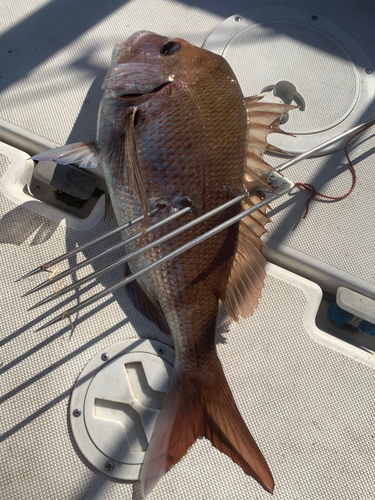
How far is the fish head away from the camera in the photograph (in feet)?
4.13

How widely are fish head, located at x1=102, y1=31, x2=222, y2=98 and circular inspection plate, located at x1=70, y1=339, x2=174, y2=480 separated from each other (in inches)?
36.3

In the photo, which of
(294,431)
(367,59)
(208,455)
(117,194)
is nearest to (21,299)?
(117,194)

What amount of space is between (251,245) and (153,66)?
2.46ft

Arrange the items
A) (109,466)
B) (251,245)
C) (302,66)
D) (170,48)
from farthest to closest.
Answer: (302,66), (170,48), (251,245), (109,466)

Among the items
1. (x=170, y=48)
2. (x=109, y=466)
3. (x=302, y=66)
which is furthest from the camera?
(x=302, y=66)

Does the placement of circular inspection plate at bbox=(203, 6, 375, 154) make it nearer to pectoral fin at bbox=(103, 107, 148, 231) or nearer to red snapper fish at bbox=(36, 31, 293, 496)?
red snapper fish at bbox=(36, 31, 293, 496)

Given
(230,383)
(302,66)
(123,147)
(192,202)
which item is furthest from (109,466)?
(302,66)

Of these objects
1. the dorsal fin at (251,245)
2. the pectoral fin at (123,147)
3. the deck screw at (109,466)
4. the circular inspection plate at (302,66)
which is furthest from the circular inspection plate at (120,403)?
the circular inspection plate at (302,66)

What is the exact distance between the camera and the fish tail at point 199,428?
3.49 feet

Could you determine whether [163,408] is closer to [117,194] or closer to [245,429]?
[245,429]

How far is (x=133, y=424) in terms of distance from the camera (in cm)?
119

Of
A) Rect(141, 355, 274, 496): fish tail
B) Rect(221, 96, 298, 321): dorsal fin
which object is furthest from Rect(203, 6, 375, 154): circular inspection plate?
Rect(141, 355, 274, 496): fish tail

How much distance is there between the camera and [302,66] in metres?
1.76

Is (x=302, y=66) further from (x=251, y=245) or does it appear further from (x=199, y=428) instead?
(x=199, y=428)
